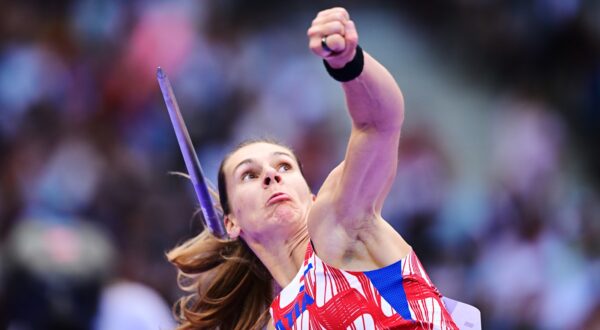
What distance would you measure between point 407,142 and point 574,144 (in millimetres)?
1314

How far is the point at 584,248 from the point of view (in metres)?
7.38

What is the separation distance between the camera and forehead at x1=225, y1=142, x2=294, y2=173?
4.24 metres

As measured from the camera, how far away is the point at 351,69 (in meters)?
2.87

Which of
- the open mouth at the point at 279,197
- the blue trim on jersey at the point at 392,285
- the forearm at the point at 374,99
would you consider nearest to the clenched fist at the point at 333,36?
the forearm at the point at 374,99

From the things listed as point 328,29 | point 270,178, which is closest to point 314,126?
point 270,178

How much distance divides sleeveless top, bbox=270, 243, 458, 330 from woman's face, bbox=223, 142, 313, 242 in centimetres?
64

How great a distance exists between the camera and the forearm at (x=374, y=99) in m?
2.91

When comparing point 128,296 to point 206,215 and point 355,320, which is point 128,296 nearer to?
point 206,215

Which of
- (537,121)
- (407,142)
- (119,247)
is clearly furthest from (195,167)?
(537,121)

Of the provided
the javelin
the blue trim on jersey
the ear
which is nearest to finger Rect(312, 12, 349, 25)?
the blue trim on jersey

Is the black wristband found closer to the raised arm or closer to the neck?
the raised arm

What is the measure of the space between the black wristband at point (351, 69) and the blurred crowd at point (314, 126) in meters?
3.97

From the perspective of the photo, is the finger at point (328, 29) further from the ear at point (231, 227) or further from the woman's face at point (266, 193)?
the ear at point (231, 227)

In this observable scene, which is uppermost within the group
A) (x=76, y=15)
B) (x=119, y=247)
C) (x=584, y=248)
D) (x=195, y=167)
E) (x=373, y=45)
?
(x=76, y=15)
